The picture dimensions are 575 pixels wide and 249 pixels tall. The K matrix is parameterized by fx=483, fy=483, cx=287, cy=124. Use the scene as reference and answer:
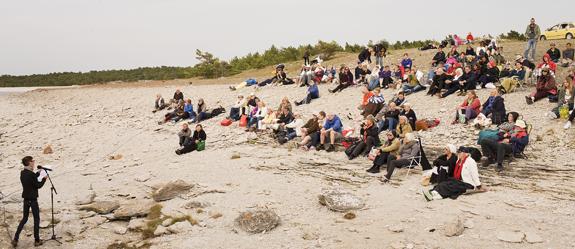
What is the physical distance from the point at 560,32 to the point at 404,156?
2478 cm

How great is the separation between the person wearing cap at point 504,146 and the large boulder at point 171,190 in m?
7.09

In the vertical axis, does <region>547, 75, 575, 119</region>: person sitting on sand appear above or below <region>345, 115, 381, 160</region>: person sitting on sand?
above

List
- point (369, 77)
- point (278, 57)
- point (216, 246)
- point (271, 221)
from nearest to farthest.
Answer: point (216, 246) → point (271, 221) → point (369, 77) → point (278, 57)

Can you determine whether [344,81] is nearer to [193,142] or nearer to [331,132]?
[331,132]

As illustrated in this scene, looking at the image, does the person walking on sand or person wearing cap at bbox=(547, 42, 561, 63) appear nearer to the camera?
person wearing cap at bbox=(547, 42, 561, 63)

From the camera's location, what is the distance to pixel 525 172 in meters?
10.8

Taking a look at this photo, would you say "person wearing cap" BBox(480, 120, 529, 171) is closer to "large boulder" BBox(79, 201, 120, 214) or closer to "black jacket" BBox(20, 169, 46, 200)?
"large boulder" BBox(79, 201, 120, 214)

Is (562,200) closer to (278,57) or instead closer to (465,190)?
(465,190)

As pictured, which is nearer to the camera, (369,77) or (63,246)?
(63,246)

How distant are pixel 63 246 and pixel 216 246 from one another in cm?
304

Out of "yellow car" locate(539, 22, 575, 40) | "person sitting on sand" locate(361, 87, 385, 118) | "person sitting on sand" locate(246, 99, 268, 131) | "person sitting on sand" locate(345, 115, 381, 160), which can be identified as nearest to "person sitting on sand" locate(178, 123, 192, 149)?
A: "person sitting on sand" locate(246, 99, 268, 131)

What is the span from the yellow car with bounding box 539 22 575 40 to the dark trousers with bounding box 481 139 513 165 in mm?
23549

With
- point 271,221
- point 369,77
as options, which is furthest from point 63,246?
point 369,77

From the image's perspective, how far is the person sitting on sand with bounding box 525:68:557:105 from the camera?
49.9 ft
